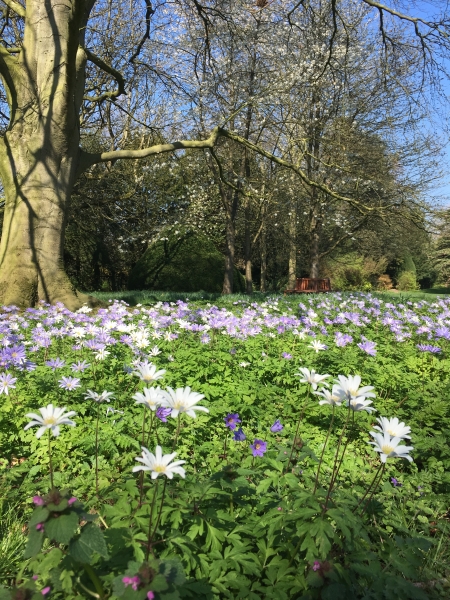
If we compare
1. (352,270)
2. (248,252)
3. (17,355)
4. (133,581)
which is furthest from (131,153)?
(352,270)

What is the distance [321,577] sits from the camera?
1277 millimetres

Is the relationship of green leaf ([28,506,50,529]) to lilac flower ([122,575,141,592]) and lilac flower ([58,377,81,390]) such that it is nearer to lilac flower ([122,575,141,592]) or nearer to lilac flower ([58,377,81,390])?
lilac flower ([122,575,141,592])

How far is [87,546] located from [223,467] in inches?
29.0

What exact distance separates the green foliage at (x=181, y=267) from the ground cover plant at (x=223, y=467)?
911 cm

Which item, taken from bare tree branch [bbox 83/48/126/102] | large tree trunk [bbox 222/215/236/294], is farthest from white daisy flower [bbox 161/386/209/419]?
large tree trunk [bbox 222/215/236/294]

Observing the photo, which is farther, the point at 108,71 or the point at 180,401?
the point at 108,71

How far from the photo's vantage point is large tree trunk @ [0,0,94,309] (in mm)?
6988

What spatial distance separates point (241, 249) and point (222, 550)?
1970 cm

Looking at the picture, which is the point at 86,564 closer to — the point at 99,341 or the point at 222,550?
the point at 222,550

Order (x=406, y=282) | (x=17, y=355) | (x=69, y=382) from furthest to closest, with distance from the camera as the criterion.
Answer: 1. (x=406, y=282)
2. (x=17, y=355)
3. (x=69, y=382)

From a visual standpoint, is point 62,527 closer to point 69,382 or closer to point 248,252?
point 69,382

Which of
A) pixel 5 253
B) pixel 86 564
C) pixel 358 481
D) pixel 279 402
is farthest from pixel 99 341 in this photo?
pixel 5 253

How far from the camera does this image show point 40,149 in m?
7.12

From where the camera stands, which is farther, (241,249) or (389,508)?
(241,249)
